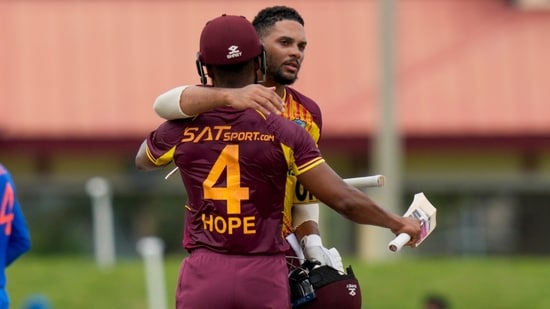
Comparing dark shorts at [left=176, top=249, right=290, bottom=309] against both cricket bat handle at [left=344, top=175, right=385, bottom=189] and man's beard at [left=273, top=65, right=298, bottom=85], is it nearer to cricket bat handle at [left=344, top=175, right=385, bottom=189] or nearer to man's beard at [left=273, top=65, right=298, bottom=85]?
cricket bat handle at [left=344, top=175, right=385, bottom=189]

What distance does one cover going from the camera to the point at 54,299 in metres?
18.8

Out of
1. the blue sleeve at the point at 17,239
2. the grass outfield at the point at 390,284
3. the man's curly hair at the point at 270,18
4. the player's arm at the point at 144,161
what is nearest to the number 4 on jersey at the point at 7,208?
the blue sleeve at the point at 17,239

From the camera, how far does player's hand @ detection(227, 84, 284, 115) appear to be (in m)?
7.00

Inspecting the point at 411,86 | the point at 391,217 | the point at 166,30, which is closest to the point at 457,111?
the point at 411,86

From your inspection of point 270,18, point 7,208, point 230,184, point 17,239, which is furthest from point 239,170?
point 17,239

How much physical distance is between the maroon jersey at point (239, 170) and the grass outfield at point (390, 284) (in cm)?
1092

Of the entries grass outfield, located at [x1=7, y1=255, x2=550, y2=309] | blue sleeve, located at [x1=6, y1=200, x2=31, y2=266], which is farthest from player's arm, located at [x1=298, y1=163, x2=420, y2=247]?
grass outfield, located at [x1=7, y1=255, x2=550, y2=309]

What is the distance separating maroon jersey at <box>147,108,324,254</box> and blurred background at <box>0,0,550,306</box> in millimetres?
18103

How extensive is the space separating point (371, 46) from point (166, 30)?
3485 millimetres

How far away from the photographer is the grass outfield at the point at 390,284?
18312mm

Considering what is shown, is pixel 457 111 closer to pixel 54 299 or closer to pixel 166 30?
pixel 166 30

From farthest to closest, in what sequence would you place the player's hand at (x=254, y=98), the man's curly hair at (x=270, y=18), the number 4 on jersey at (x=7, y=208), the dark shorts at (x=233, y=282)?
the number 4 on jersey at (x=7, y=208)
the man's curly hair at (x=270, y=18)
the dark shorts at (x=233, y=282)
the player's hand at (x=254, y=98)

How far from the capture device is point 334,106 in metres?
25.7

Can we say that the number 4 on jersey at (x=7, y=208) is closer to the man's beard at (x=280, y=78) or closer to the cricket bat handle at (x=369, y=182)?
the man's beard at (x=280, y=78)
